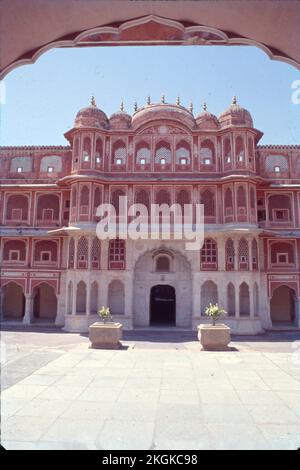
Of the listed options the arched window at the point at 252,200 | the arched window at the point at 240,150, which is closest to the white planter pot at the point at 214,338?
the arched window at the point at 252,200

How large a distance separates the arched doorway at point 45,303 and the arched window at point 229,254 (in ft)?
38.6

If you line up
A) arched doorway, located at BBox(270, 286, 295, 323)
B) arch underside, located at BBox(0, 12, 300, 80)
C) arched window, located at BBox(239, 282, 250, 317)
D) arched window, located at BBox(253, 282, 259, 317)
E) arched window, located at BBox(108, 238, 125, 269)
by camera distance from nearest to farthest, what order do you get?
1. arch underside, located at BBox(0, 12, 300, 80)
2. arched window, located at BBox(253, 282, 259, 317)
3. arched window, located at BBox(239, 282, 250, 317)
4. arched window, located at BBox(108, 238, 125, 269)
5. arched doorway, located at BBox(270, 286, 295, 323)

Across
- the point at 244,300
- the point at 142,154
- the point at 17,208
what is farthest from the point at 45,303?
the point at 244,300

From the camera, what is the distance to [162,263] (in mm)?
21641

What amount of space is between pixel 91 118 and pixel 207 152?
7.38 m

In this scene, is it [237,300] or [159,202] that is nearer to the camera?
[237,300]

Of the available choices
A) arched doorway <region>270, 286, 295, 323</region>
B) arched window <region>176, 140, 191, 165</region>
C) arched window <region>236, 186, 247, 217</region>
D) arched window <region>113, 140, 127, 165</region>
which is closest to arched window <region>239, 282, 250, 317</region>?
arched doorway <region>270, 286, 295, 323</region>

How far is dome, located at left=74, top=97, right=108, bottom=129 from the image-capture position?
832 inches

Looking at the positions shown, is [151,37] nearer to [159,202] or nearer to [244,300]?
[159,202]

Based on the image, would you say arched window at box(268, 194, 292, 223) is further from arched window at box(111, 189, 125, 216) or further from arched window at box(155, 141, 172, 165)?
arched window at box(111, 189, 125, 216)

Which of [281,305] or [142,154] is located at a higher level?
[142,154]

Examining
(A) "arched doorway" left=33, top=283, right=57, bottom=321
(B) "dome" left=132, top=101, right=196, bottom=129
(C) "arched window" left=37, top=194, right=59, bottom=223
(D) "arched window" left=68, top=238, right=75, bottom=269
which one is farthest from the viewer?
(A) "arched doorway" left=33, top=283, right=57, bottom=321

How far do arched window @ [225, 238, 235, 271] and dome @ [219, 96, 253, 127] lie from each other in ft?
23.2

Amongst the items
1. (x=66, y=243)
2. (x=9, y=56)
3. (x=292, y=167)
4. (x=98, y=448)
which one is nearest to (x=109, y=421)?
(x=98, y=448)
